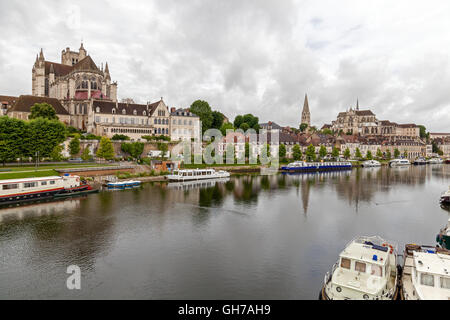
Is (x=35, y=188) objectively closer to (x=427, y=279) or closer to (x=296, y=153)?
(x=427, y=279)

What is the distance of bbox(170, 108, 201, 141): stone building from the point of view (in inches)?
3561

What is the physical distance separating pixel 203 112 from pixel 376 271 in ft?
297

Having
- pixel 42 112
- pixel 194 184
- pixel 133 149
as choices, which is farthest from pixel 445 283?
pixel 42 112

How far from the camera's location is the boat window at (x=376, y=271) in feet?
54.1

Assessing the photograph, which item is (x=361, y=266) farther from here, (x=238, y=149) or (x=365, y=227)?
(x=238, y=149)

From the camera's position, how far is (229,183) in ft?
206

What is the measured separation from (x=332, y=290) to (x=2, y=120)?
57.9m

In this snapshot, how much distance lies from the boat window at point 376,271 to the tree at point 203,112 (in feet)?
290

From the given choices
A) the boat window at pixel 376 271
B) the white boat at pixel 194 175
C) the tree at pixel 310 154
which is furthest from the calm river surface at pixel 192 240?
the tree at pixel 310 154

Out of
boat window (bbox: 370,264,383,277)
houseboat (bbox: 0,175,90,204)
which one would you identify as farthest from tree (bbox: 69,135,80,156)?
boat window (bbox: 370,264,383,277)

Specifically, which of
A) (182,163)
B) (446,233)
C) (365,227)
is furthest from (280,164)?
(446,233)

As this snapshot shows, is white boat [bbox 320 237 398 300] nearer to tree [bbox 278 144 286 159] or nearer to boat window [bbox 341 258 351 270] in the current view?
boat window [bbox 341 258 351 270]

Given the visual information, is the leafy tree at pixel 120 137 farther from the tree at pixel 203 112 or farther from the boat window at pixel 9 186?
the boat window at pixel 9 186

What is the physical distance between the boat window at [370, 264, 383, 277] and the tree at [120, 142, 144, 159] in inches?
2544
